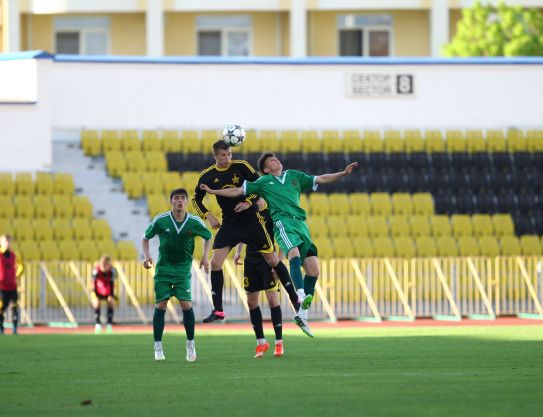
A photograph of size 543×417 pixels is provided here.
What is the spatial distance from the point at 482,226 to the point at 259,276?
60.7ft

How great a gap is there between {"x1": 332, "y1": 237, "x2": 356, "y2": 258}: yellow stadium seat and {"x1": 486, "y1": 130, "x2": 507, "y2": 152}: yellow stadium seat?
6467mm

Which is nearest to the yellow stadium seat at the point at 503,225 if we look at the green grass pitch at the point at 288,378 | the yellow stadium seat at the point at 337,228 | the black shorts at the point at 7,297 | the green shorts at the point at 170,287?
the yellow stadium seat at the point at 337,228

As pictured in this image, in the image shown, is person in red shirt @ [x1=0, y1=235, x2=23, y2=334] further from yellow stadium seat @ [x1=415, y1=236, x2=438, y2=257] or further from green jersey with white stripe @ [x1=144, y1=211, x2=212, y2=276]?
green jersey with white stripe @ [x1=144, y1=211, x2=212, y2=276]

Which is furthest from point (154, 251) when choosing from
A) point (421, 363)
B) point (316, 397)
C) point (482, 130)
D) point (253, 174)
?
point (316, 397)

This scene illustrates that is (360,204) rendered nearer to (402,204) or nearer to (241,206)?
(402,204)

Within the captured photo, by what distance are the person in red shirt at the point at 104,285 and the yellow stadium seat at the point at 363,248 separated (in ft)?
21.2

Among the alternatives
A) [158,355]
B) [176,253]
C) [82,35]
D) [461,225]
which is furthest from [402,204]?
[82,35]

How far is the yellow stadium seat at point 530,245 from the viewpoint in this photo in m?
34.2

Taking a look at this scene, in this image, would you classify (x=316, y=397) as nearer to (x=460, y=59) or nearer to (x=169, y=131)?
(x=169, y=131)

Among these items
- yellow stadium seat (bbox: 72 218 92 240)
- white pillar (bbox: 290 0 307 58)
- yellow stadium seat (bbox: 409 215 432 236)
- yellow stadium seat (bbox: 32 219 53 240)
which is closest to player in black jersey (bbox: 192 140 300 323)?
yellow stadium seat (bbox: 32 219 53 240)

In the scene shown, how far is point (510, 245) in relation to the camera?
112 feet

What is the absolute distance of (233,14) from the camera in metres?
54.3

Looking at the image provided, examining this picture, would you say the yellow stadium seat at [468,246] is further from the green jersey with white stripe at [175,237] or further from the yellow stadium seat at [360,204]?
the green jersey with white stripe at [175,237]

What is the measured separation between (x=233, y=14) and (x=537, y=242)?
22.9 meters
